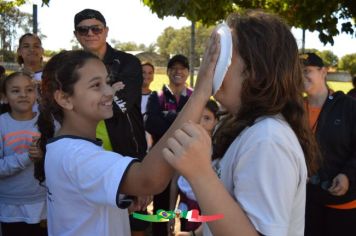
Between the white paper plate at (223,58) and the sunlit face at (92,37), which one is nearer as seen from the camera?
the white paper plate at (223,58)

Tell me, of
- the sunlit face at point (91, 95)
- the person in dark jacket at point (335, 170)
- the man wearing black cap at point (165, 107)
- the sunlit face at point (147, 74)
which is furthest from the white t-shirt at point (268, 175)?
the sunlit face at point (147, 74)

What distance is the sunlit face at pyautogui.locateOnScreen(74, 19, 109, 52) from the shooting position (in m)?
3.17

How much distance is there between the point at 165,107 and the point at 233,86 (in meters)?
3.09

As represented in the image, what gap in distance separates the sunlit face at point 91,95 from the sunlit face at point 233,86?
0.57m

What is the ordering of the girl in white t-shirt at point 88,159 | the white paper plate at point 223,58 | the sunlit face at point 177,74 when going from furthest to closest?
the sunlit face at point 177,74
the girl in white t-shirt at point 88,159
the white paper plate at point 223,58

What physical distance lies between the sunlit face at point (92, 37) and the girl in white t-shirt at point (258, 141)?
79.0 inches

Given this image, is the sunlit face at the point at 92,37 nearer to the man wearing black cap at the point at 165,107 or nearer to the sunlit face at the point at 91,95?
the man wearing black cap at the point at 165,107

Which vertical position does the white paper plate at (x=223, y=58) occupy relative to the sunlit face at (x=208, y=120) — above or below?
above

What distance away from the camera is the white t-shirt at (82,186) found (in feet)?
4.41

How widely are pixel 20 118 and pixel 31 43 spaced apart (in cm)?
110

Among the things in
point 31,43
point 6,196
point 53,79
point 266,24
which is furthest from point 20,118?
point 266,24

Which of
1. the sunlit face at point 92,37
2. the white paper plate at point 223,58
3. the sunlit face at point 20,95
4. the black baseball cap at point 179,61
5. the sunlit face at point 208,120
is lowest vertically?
the sunlit face at point 208,120

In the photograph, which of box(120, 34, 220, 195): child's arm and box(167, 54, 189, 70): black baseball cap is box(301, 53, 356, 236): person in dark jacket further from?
box(120, 34, 220, 195): child's arm

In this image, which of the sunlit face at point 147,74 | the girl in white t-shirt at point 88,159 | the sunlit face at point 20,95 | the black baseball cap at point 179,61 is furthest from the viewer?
the sunlit face at point 147,74
